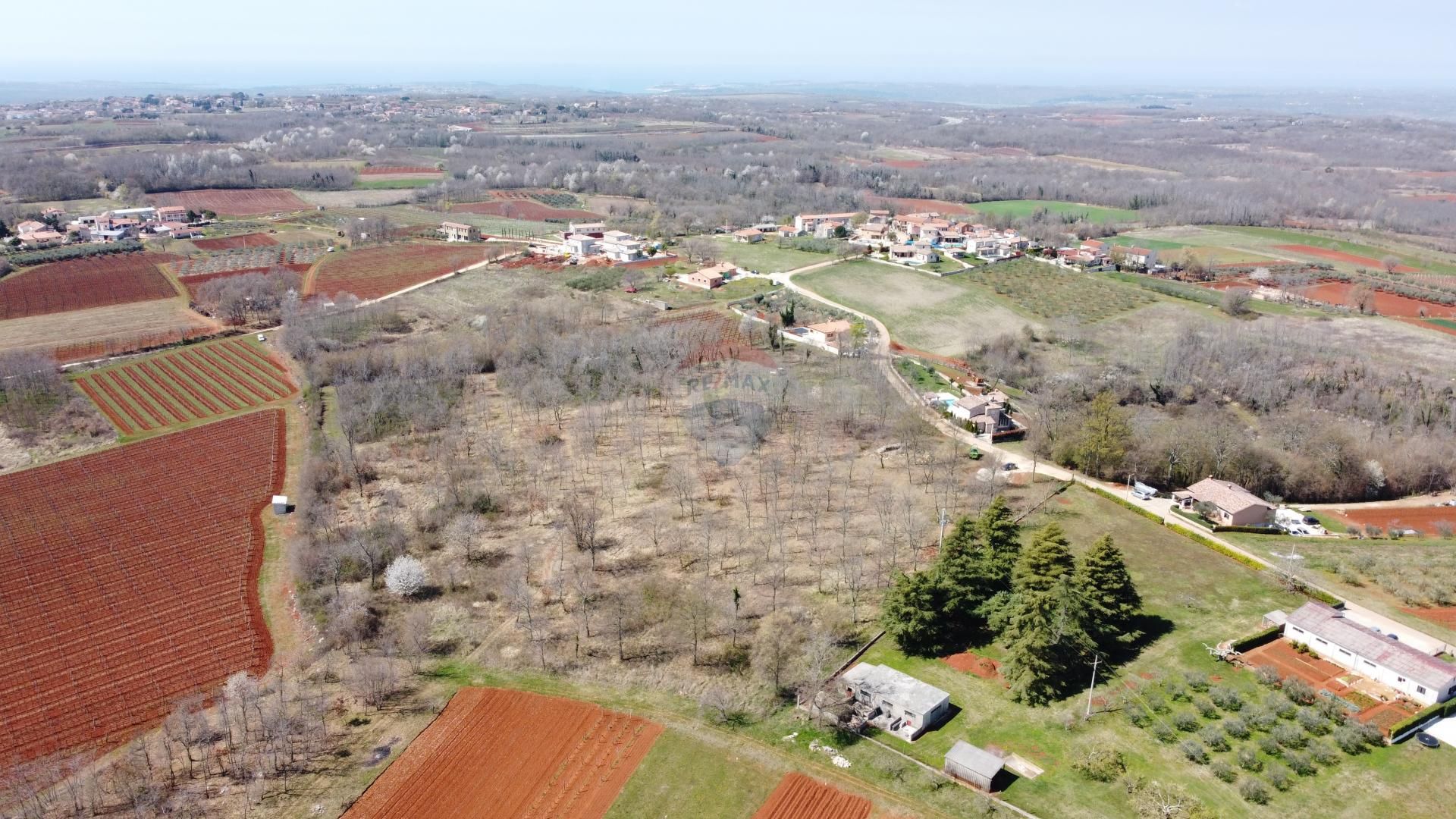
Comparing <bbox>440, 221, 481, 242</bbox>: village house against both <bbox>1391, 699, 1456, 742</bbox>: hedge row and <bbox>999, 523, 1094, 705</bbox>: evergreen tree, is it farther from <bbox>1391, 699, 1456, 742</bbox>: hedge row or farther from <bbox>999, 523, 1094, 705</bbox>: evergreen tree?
<bbox>1391, 699, 1456, 742</bbox>: hedge row

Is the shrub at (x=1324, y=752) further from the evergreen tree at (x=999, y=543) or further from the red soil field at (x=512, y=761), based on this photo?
the red soil field at (x=512, y=761)

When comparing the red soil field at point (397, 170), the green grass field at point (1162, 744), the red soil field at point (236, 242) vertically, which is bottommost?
the green grass field at point (1162, 744)

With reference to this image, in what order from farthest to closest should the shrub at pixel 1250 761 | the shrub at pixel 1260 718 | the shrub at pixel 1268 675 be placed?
the shrub at pixel 1268 675, the shrub at pixel 1260 718, the shrub at pixel 1250 761

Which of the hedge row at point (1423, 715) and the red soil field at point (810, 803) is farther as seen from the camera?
the hedge row at point (1423, 715)

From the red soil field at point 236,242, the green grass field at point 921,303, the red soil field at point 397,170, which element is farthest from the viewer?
the red soil field at point 397,170

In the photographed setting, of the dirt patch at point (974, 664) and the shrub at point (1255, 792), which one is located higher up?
the shrub at point (1255, 792)

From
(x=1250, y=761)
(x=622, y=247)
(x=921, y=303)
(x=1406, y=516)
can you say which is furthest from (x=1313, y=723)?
(x=622, y=247)

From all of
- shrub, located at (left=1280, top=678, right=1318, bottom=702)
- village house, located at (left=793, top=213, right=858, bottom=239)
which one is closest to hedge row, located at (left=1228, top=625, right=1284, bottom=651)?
shrub, located at (left=1280, top=678, right=1318, bottom=702)

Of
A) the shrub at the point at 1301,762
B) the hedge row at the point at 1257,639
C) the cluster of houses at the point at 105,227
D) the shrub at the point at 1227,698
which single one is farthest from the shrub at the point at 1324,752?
the cluster of houses at the point at 105,227
